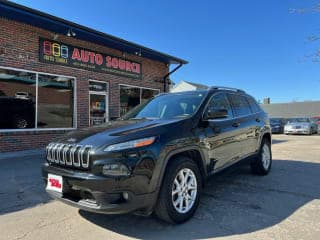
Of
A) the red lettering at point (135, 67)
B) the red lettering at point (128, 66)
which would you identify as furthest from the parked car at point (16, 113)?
the red lettering at point (135, 67)

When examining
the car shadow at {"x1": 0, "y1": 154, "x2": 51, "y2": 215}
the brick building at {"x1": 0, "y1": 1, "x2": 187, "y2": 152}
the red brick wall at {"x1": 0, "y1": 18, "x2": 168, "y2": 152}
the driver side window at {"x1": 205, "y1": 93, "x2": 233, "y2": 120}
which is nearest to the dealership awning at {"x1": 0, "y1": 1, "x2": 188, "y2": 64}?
the brick building at {"x1": 0, "y1": 1, "x2": 187, "y2": 152}

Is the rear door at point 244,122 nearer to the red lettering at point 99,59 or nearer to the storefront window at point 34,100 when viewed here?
the storefront window at point 34,100

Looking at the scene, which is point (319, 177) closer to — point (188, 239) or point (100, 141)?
point (188, 239)

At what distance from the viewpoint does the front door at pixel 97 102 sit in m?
11.7

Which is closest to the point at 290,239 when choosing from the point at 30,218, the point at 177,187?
the point at 177,187

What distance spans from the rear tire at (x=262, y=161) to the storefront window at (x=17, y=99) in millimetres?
7273

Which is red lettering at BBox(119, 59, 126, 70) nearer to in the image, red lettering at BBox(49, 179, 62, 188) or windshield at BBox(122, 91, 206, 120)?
windshield at BBox(122, 91, 206, 120)

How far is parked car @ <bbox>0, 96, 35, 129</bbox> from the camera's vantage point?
902 centimetres

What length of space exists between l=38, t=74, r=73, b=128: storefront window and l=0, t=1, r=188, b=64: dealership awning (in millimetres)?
1698

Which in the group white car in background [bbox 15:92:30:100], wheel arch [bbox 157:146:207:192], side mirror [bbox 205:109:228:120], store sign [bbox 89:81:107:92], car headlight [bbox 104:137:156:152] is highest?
store sign [bbox 89:81:107:92]

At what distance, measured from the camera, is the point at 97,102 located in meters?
12.0

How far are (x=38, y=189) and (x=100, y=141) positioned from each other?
2746mm

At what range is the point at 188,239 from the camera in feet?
10.8

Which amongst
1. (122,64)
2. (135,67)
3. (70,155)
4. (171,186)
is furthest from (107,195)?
(135,67)
